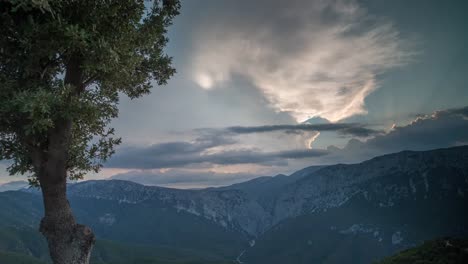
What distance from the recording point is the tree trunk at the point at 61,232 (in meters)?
12.6

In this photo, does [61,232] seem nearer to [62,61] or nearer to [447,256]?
[62,61]

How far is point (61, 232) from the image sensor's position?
41.5 ft

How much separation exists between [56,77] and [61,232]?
271 inches

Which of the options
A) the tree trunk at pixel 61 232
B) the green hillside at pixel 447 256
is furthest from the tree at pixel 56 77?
the green hillside at pixel 447 256

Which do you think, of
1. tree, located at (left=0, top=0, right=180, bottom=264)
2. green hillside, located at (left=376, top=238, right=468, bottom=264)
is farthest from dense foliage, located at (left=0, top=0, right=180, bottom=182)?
green hillside, located at (left=376, top=238, right=468, bottom=264)

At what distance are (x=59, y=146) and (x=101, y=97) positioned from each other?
9.24ft

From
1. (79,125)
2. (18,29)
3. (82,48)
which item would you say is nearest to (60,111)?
(82,48)

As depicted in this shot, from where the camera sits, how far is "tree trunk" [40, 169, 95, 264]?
12.6 metres

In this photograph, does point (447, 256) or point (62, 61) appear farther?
point (447, 256)

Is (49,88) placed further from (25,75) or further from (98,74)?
(98,74)

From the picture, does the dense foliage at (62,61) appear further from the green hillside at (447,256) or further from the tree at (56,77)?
the green hillside at (447,256)

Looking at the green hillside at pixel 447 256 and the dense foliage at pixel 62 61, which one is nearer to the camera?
the dense foliage at pixel 62 61

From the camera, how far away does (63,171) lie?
13031 millimetres

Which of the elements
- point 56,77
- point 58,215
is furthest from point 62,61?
point 58,215
